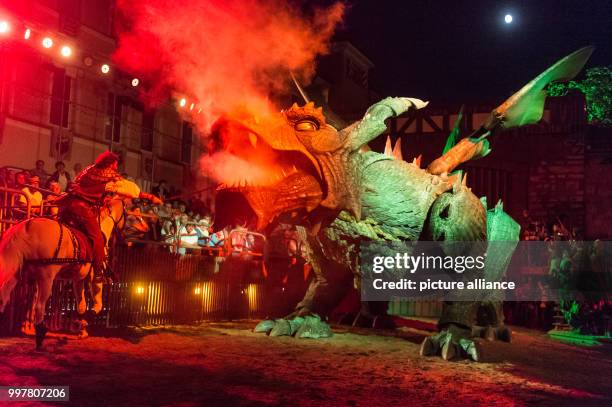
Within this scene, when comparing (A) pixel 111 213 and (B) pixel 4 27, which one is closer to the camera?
(A) pixel 111 213

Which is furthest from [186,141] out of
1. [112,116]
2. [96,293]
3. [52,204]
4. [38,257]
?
[38,257]

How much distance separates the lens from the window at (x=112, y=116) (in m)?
20.4

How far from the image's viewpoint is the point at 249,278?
12352mm

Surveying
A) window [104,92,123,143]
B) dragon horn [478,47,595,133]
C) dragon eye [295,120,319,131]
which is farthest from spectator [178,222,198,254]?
window [104,92,123,143]

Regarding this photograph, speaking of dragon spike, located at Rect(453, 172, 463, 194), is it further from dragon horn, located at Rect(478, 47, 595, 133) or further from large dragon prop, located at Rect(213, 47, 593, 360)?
Result: dragon horn, located at Rect(478, 47, 595, 133)

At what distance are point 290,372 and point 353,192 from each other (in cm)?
208

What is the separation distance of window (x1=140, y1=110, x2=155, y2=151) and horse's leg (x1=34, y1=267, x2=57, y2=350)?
15.9 metres

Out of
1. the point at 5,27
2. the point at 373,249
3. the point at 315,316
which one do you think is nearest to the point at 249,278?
the point at 315,316

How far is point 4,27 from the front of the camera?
12.7 meters

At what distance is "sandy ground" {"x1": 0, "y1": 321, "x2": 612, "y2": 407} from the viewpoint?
455cm

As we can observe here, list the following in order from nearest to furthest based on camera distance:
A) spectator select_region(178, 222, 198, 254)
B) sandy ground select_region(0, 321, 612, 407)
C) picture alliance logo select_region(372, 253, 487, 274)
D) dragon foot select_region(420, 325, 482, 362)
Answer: sandy ground select_region(0, 321, 612, 407), dragon foot select_region(420, 325, 482, 362), picture alliance logo select_region(372, 253, 487, 274), spectator select_region(178, 222, 198, 254)

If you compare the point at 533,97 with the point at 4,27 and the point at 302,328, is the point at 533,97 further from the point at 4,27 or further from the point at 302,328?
the point at 4,27

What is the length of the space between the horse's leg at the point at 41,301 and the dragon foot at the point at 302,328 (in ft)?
9.84

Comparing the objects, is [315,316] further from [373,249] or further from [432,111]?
[432,111]
